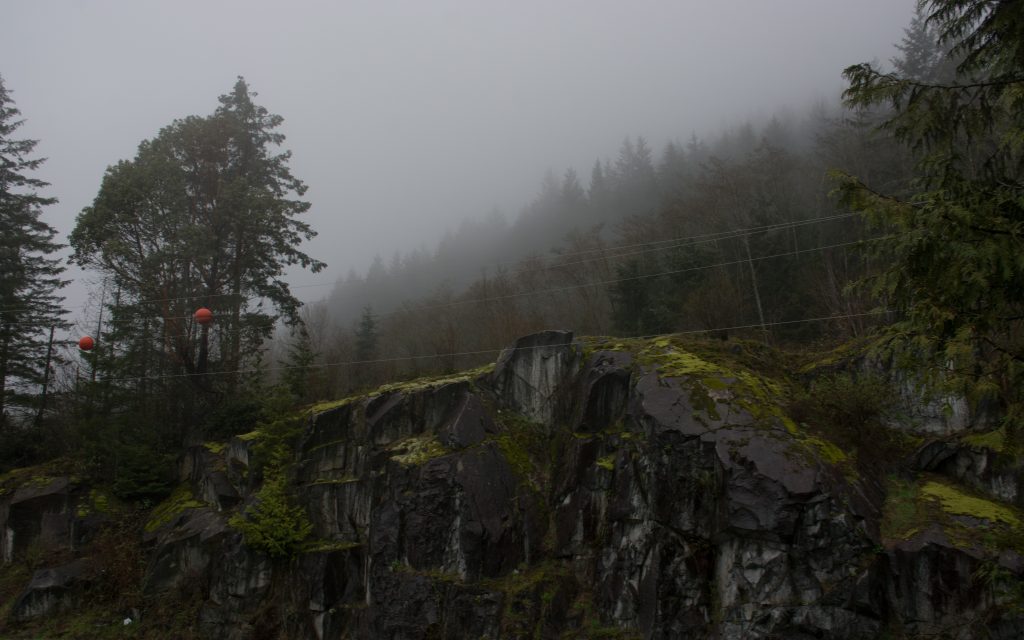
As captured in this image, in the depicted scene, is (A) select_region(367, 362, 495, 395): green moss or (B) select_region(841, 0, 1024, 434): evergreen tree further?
(A) select_region(367, 362, 495, 395): green moss

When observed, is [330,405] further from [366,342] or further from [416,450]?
[366,342]

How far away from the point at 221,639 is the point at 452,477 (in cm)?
654

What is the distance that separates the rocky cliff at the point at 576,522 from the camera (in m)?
8.15

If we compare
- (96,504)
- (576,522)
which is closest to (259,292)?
(96,504)

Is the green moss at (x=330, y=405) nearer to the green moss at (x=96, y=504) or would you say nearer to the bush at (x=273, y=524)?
the bush at (x=273, y=524)

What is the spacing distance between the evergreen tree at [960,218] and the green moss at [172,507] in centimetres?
1640

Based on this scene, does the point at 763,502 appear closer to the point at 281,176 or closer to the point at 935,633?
the point at 935,633

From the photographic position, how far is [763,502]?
873 cm

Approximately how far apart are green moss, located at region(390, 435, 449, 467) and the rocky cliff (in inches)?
3.2

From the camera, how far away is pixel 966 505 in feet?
28.3

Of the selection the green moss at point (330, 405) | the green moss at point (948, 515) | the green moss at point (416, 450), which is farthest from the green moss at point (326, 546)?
the green moss at point (948, 515)

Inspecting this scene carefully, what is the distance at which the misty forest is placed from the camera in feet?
19.9

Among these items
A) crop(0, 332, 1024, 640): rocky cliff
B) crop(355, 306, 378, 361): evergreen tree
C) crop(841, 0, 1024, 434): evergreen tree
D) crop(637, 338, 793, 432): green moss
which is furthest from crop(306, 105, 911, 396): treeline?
crop(841, 0, 1024, 434): evergreen tree

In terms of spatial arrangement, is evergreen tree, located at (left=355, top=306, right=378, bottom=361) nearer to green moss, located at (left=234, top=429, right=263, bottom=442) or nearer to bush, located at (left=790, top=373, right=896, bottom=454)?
green moss, located at (left=234, top=429, right=263, bottom=442)
